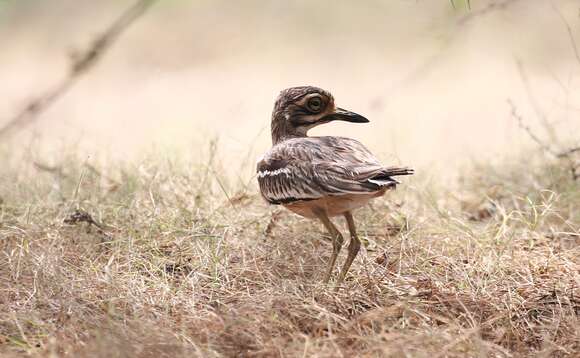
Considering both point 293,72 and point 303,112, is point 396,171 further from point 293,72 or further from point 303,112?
point 293,72

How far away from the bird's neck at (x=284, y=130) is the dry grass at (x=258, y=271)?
0.39 metres

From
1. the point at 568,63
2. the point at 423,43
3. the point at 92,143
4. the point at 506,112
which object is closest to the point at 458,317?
the point at 92,143

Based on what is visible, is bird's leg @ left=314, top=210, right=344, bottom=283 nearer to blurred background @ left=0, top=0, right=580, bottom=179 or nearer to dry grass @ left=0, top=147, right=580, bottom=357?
dry grass @ left=0, top=147, right=580, bottom=357

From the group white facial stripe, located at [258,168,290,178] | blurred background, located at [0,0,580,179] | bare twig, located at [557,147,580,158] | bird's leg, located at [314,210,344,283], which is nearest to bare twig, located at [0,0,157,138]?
white facial stripe, located at [258,168,290,178]

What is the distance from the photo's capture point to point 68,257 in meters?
4.00

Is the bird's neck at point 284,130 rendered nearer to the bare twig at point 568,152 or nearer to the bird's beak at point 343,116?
the bird's beak at point 343,116

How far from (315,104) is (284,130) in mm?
198

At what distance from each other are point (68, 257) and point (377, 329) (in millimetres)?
1456

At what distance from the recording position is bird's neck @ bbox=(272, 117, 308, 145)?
4316mm

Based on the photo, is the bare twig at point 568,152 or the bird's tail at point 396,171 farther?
the bare twig at point 568,152

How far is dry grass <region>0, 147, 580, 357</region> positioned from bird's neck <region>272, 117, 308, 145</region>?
386 millimetres

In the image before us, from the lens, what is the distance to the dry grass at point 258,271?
124 inches

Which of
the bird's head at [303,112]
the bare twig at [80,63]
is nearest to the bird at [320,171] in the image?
the bird's head at [303,112]

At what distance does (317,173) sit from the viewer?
3686 mm
